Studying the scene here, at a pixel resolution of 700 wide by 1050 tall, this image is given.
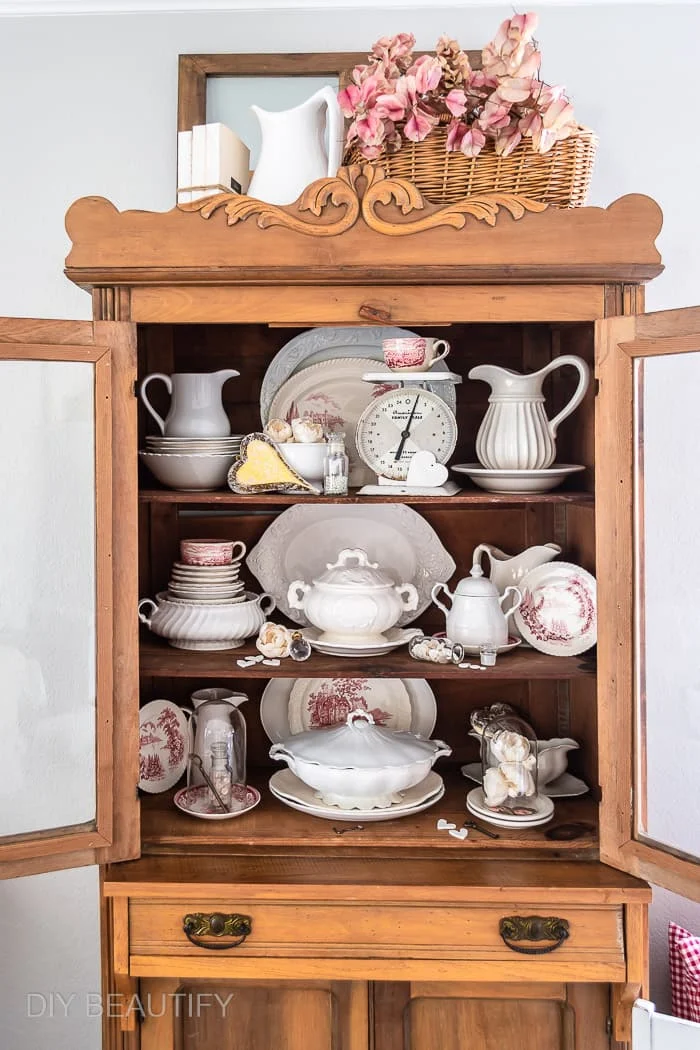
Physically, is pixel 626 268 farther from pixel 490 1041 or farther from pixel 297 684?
pixel 490 1041

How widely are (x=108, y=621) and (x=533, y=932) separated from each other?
35.7 inches

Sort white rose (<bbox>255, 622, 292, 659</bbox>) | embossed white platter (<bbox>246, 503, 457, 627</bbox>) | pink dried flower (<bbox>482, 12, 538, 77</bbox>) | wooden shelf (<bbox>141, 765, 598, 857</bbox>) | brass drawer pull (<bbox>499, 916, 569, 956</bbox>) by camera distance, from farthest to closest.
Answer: embossed white platter (<bbox>246, 503, 457, 627</bbox>) → white rose (<bbox>255, 622, 292, 659</bbox>) → wooden shelf (<bbox>141, 765, 598, 857</bbox>) → brass drawer pull (<bbox>499, 916, 569, 956</bbox>) → pink dried flower (<bbox>482, 12, 538, 77</bbox>)

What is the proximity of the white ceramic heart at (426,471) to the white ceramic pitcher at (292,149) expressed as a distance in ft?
1.78

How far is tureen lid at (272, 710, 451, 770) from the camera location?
1729mm

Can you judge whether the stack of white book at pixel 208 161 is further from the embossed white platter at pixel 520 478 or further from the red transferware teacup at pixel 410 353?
the embossed white platter at pixel 520 478

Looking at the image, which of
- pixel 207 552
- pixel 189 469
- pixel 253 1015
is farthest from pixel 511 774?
pixel 189 469

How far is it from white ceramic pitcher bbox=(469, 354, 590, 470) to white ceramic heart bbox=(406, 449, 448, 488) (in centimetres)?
11

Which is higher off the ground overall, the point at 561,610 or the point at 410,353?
the point at 410,353

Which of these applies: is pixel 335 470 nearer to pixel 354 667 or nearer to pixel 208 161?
pixel 354 667

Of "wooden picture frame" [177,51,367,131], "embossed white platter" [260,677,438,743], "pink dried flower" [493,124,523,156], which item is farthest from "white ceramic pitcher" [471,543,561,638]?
"wooden picture frame" [177,51,367,131]

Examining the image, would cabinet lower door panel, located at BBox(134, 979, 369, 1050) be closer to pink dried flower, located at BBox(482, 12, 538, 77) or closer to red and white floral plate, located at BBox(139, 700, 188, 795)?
red and white floral plate, located at BBox(139, 700, 188, 795)

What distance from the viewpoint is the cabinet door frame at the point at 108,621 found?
4.96 ft

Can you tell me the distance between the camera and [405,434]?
1779 mm

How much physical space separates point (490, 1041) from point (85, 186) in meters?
1.96
